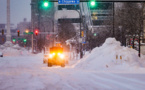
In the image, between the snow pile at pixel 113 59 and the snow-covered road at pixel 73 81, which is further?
the snow pile at pixel 113 59

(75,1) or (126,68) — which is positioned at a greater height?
(75,1)

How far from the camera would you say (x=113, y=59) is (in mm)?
23766

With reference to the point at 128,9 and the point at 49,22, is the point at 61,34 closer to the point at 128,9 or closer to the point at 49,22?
the point at 128,9

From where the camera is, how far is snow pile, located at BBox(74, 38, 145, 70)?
2308 centimetres

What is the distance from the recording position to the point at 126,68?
2222 cm

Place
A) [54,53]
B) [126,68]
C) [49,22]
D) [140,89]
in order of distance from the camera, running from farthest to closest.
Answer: [49,22]
[54,53]
[126,68]
[140,89]

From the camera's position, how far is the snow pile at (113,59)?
75.7 ft

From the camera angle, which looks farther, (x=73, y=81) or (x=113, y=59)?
(x=113, y=59)

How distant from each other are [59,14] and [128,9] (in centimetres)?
8029

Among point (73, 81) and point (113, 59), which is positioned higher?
point (113, 59)

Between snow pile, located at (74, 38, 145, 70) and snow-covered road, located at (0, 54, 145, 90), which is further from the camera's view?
snow pile, located at (74, 38, 145, 70)

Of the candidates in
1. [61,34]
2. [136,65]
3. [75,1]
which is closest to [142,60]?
[136,65]

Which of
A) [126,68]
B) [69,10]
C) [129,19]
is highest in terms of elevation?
[69,10]

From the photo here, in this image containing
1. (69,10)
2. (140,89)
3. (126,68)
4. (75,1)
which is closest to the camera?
(140,89)
